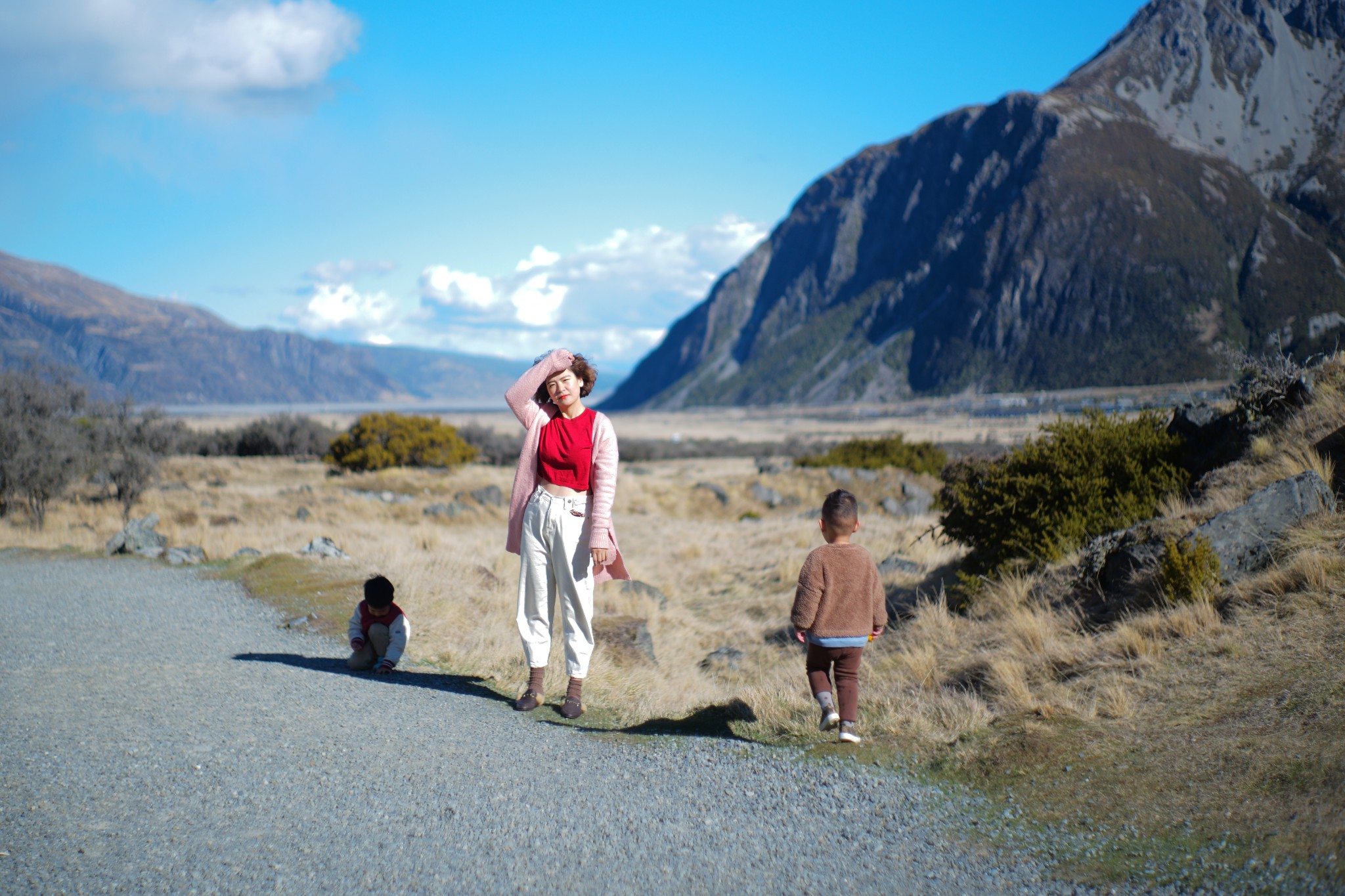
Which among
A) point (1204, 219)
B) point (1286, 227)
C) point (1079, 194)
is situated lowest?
point (1286, 227)

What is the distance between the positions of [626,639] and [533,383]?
13.2 ft

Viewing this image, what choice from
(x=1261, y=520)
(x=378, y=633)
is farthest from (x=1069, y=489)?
(x=378, y=633)

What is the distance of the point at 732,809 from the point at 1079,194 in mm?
152622

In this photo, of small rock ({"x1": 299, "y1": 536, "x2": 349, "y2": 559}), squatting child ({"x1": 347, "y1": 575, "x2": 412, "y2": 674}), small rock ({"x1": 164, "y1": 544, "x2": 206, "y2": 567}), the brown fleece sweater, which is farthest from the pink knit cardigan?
small rock ({"x1": 164, "y1": 544, "x2": 206, "y2": 567})

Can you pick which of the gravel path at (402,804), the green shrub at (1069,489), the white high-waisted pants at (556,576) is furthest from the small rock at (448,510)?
the white high-waisted pants at (556,576)

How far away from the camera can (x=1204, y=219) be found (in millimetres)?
94812

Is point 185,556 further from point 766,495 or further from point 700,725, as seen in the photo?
point 766,495

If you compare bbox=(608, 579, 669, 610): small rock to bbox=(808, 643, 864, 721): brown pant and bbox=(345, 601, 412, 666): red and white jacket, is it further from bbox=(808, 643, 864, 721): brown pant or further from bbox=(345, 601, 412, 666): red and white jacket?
bbox=(808, 643, 864, 721): brown pant

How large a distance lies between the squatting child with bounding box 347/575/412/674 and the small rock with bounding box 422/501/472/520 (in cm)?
1397

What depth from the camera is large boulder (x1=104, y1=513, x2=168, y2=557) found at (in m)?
12.2

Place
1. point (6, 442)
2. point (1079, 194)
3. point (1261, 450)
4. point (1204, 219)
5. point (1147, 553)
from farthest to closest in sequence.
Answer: point (1079, 194), point (1204, 219), point (6, 442), point (1261, 450), point (1147, 553)

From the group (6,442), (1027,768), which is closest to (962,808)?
(1027,768)

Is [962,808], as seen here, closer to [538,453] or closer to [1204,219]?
[538,453]

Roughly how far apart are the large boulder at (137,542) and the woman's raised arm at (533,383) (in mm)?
10094
